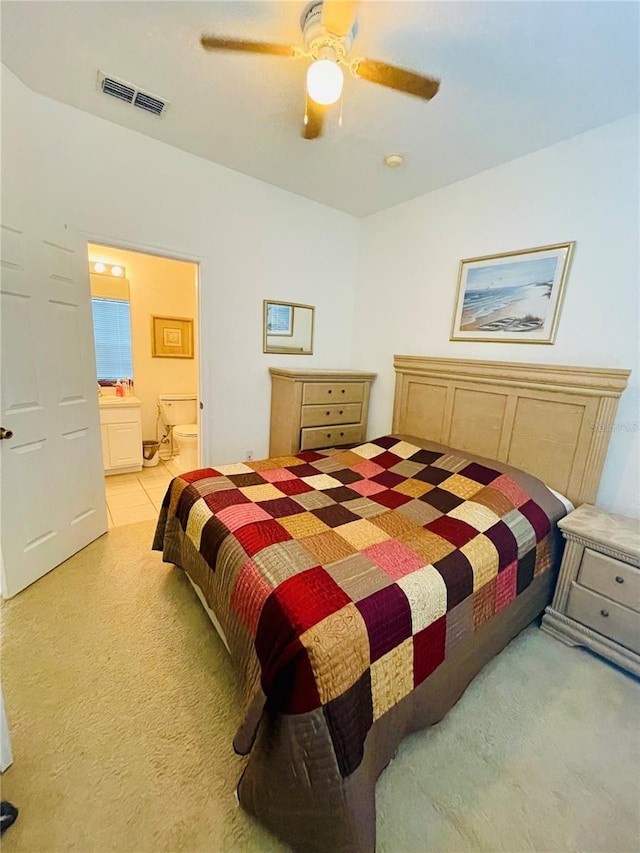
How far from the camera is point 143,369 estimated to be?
407 centimetres

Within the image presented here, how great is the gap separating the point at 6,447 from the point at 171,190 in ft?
6.47

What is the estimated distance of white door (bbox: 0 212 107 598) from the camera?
5.95ft

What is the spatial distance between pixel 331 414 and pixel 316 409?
18 cm

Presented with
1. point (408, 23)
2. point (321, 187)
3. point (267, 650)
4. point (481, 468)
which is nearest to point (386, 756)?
point (267, 650)

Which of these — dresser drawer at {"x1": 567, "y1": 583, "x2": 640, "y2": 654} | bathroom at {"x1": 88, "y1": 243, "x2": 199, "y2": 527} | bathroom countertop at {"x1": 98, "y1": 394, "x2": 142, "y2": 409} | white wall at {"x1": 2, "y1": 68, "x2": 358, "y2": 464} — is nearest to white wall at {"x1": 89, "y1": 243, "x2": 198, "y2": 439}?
bathroom at {"x1": 88, "y1": 243, "x2": 199, "y2": 527}

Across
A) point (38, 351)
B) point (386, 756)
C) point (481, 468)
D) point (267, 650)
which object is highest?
point (38, 351)

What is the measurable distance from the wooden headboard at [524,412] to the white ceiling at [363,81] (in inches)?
52.1

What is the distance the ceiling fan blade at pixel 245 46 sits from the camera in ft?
4.20

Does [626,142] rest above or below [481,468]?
above

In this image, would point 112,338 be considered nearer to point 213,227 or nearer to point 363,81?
point 213,227

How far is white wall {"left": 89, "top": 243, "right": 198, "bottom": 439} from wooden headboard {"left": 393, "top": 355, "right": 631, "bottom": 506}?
251 cm

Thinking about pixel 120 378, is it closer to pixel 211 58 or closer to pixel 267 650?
pixel 211 58

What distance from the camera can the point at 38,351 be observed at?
196 cm

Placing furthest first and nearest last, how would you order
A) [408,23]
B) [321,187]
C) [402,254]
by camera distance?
[402,254], [321,187], [408,23]
